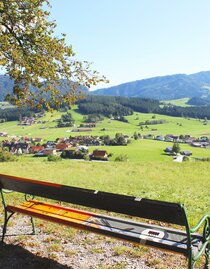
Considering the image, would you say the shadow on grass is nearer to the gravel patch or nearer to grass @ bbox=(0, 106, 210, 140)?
the gravel patch

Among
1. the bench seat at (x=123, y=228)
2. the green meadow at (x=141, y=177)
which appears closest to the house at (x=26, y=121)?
the green meadow at (x=141, y=177)

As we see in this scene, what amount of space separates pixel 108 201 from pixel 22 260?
2.08m

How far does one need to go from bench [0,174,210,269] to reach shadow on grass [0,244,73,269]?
2.41 ft

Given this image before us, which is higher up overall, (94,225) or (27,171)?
(94,225)

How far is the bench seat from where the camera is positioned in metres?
4.51

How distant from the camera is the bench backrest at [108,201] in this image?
434 centimetres

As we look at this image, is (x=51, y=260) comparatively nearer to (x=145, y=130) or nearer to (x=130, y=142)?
(x=130, y=142)

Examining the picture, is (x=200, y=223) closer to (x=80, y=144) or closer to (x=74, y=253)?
(x=74, y=253)

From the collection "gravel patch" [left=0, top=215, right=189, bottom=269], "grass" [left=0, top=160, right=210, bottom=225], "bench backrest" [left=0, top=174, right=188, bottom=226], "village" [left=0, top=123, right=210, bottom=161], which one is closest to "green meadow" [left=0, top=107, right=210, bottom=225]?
"grass" [left=0, top=160, right=210, bottom=225]

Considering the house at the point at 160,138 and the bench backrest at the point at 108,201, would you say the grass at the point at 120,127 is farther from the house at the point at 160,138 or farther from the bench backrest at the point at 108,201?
the bench backrest at the point at 108,201

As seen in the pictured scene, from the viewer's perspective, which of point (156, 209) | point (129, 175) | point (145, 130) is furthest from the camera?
point (145, 130)

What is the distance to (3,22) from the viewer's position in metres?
11.8

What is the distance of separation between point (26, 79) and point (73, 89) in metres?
2.20

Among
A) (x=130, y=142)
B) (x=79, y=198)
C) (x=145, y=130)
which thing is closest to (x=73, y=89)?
(x=79, y=198)
